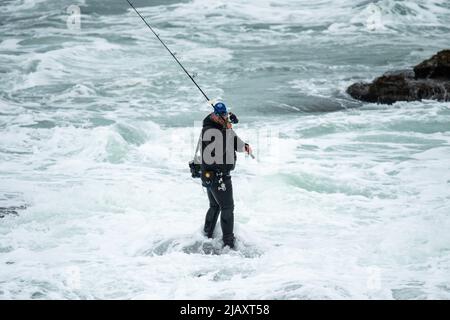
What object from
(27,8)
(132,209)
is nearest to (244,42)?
(27,8)

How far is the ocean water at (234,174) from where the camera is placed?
7.27m

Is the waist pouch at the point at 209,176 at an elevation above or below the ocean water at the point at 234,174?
above

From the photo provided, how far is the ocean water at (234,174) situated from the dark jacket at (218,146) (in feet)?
3.71

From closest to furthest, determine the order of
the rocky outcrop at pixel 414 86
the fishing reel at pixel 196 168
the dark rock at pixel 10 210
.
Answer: the fishing reel at pixel 196 168
the dark rock at pixel 10 210
the rocky outcrop at pixel 414 86

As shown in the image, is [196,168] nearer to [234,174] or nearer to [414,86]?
[234,174]

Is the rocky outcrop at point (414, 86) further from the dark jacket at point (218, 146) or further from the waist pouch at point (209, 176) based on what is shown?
the waist pouch at point (209, 176)

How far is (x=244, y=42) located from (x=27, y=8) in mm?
13468

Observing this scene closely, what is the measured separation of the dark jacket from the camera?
7.23 meters

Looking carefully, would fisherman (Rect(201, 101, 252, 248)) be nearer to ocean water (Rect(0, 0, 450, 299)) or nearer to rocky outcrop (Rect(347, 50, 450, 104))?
ocean water (Rect(0, 0, 450, 299))

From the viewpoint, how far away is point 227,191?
754cm

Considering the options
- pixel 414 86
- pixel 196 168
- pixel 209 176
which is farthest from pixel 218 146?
pixel 414 86

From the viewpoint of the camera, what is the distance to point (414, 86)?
16.3 metres

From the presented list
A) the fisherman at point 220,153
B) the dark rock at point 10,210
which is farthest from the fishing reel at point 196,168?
the dark rock at point 10,210
